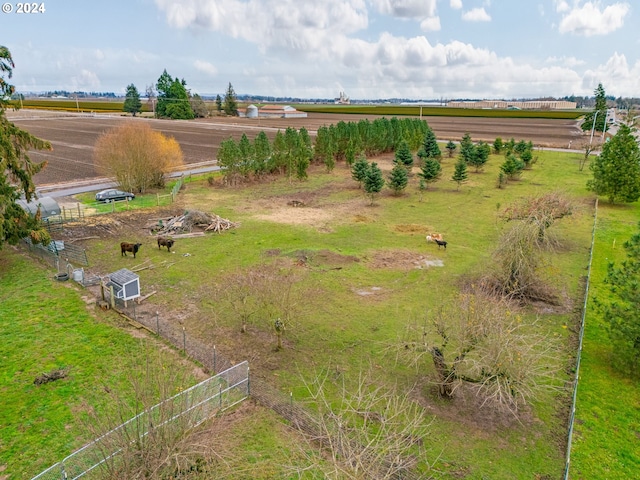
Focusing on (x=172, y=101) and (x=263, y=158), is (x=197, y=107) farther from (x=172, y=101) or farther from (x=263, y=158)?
(x=263, y=158)

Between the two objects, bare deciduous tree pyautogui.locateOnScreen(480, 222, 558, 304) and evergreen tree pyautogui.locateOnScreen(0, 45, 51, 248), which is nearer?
bare deciduous tree pyautogui.locateOnScreen(480, 222, 558, 304)

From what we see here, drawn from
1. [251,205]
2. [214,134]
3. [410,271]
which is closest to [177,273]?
[410,271]

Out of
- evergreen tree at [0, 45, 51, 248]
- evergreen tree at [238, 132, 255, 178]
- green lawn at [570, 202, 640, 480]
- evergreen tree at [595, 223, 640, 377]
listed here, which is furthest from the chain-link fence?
evergreen tree at [238, 132, 255, 178]

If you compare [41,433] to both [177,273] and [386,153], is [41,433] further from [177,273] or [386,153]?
[386,153]

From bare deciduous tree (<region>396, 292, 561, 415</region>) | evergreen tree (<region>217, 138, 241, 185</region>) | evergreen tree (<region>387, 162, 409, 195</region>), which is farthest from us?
evergreen tree (<region>217, 138, 241, 185</region>)

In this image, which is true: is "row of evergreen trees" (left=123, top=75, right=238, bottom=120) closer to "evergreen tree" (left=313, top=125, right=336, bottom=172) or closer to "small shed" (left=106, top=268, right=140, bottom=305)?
"evergreen tree" (left=313, top=125, right=336, bottom=172)

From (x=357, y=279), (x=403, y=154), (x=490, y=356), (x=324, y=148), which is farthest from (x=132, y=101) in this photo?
(x=490, y=356)

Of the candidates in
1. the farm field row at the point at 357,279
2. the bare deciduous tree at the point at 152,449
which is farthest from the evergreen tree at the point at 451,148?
the bare deciduous tree at the point at 152,449

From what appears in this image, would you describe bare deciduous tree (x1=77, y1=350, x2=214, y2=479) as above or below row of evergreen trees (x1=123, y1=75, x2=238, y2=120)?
below
